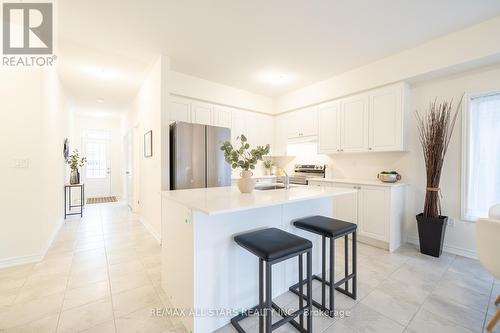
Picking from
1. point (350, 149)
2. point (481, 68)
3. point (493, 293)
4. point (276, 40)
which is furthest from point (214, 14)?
point (493, 293)

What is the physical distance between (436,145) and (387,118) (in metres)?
0.72

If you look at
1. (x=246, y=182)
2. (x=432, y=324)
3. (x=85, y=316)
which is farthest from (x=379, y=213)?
(x=85, y=316)

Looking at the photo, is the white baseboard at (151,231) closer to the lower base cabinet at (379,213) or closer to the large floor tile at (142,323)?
the large floor tile at (142,323)

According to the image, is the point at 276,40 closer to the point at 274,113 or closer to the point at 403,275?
the point at 274,113

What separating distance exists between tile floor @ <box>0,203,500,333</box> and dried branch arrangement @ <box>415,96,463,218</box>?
2.32 ft

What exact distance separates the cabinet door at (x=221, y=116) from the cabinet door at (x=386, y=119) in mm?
2564

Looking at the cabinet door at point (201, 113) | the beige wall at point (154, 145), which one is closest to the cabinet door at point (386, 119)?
the cabinet door at point (201, 113)

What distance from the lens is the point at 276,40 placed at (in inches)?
109

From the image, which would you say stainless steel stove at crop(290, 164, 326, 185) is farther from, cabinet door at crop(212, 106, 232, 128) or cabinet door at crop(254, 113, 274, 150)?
cabinet door at crop(212, 106, 232, 128)

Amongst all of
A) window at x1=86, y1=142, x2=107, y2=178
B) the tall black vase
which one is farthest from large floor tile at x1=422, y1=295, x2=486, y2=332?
window at x1=86, y1=142, x2=107, y2=178

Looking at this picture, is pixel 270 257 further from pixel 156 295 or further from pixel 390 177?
pixel 390 177

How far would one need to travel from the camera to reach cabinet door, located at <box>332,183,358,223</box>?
3413 millimetres

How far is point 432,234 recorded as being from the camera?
281cm

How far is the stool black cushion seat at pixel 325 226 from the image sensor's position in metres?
1.76
